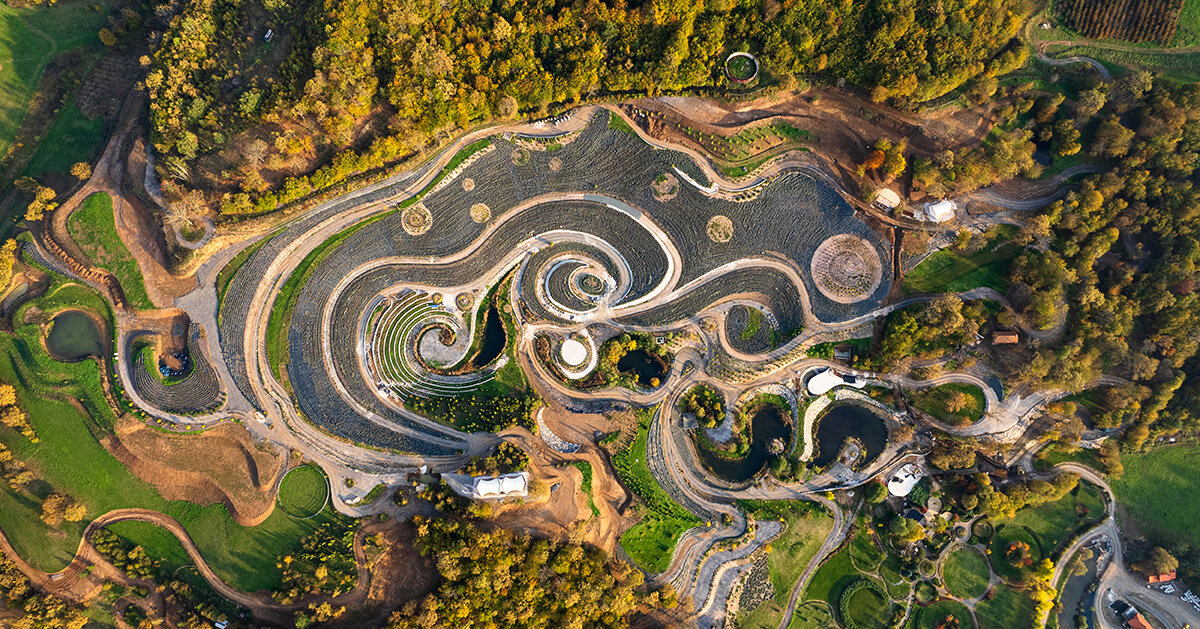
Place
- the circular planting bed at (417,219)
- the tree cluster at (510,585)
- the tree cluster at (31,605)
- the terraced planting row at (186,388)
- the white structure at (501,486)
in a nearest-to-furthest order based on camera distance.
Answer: the tree cluster at (31,605) → the tree cluster at (510,585) → the white structure at (501,486) → the terraced planting row at (186,388) → the circular planting bed at (417,219)

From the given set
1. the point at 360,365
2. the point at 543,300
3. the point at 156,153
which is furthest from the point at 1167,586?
the point at 156,153

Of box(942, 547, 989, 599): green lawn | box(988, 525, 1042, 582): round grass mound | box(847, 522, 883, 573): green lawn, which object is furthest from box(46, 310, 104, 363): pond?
box(988, 525, 1042, 582): round grass mound

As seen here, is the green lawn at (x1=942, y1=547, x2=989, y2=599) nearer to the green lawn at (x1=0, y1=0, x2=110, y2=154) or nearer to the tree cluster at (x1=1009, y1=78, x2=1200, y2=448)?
the tree cluster at (x1=1009, y1=78, x2=1200, y2=448)

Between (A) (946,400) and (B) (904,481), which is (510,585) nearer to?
(B) (904,481)

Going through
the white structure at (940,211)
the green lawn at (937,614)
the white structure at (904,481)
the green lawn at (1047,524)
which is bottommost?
the green lawn at (937,614)

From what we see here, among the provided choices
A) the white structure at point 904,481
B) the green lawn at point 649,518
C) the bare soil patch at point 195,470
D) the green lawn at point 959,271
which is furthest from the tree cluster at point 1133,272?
the bare soil patch at point 195,470

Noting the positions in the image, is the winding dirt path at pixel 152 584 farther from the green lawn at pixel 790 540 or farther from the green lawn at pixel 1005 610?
the green lawn at pixel 1005 610

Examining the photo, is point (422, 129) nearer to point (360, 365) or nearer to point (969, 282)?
point (360, 365)
